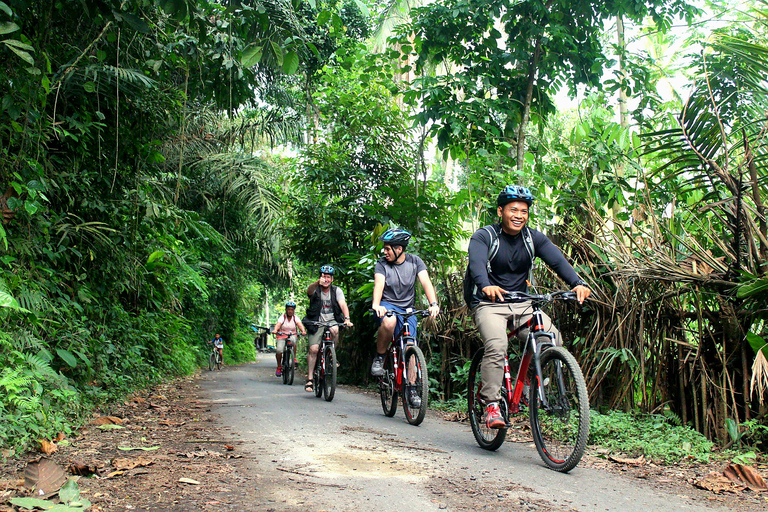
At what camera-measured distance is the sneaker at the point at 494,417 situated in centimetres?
470

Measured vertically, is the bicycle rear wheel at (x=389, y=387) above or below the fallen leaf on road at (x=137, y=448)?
above

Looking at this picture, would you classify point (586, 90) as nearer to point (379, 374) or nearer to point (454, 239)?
point (454, 239)

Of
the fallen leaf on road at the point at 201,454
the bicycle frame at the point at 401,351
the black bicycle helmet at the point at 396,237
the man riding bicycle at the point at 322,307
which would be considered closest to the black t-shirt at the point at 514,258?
the bicycle frame at the point at 401,351

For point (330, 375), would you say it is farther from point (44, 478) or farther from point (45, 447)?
point (44, 478)

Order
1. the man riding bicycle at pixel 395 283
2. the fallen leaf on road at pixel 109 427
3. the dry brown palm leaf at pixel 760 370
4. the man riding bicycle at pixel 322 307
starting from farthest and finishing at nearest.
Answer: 1. the man riding bicycle at pixel 322 307
2. the man riding bicycle at pixel 395 283
3. the fallen leaf on road at pixel 109 427
4. the dry brown palm leaf at pixel 760 370

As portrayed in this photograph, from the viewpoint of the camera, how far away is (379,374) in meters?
7.40

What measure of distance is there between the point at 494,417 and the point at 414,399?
1865 millimetres

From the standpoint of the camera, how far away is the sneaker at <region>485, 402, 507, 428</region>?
470cm

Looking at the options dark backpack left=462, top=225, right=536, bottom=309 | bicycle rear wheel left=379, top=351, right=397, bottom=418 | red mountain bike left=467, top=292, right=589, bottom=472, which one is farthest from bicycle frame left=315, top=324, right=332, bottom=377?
red mountain bike left=467, top=292, right=589, bottom=472

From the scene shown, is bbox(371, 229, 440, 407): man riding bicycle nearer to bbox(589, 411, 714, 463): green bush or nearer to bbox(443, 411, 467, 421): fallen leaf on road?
bbox(443, 411, 467, 421): fallen leaf on road

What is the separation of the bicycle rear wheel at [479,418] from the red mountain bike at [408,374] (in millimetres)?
875

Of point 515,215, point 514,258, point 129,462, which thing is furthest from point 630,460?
point 129,462

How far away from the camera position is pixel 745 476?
13.2ft

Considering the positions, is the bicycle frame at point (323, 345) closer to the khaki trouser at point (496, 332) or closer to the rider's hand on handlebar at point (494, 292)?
the khaki trouser at point (496, 332)
